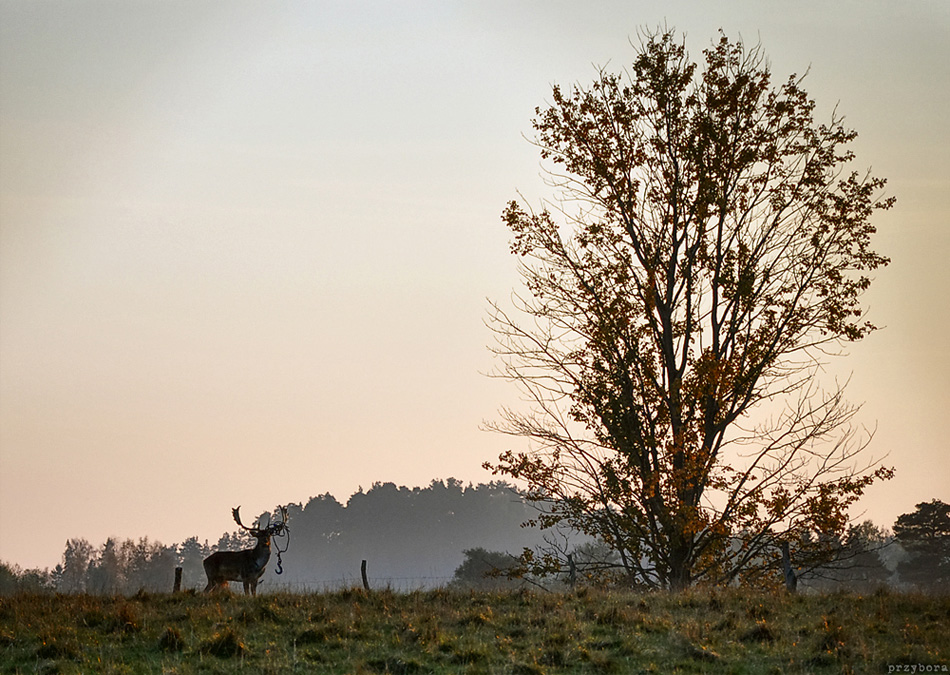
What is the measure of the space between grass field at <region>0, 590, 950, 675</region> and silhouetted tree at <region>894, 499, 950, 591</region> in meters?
49.1

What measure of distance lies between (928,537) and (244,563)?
53.0 meters

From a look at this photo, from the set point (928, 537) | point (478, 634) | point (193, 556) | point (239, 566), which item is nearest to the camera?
point (478, 634)

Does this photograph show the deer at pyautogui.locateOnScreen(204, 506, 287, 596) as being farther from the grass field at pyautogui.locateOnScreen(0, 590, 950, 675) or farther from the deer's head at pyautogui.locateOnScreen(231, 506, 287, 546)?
the grass field at pyautogui.locateOnScreen(0, 590, 950, 675)

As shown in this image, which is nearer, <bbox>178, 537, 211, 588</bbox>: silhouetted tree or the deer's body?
the deer's body

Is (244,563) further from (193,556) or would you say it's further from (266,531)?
(193,556)

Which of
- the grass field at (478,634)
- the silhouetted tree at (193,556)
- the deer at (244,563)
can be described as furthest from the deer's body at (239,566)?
the silhouetted tree at (193,556)

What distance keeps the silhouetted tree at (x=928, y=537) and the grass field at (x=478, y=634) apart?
1933 inches

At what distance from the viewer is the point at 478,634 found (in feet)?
47.3

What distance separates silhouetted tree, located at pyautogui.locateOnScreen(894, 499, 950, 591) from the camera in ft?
198

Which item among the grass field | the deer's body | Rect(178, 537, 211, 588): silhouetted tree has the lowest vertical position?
the grass field

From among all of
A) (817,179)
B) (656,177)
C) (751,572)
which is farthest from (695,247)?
(751,572)

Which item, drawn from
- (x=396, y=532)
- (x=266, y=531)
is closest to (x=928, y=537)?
(x=266, y=531)

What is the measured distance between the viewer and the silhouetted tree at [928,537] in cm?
6028

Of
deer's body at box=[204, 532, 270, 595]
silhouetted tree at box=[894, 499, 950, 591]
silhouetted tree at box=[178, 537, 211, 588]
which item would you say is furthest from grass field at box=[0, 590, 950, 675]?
silhouetted tree at box=[178, 537, 211, 588]
